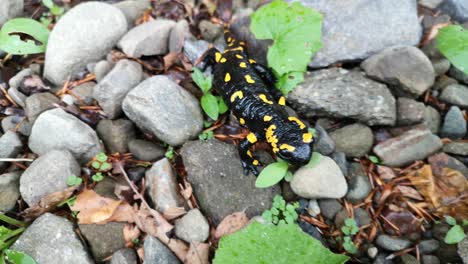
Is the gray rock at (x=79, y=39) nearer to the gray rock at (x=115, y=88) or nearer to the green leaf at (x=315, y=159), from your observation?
the gray rock at (x=115, y=88)

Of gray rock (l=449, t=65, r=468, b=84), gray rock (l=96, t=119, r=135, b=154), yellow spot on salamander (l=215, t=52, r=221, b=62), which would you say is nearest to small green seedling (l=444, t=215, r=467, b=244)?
gray rock (l=449, t=65, r=468, b=84)

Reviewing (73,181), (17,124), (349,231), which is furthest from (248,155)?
(17,124)

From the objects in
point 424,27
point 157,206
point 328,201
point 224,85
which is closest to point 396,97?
point 424,27

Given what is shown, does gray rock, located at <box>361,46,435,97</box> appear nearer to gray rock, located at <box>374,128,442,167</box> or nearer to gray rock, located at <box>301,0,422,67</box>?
gray rock, located at <box>301,0,422,67</box>

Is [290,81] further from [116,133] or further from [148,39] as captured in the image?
[116,133]

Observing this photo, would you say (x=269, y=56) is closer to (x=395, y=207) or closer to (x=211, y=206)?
(x=211, y=206)

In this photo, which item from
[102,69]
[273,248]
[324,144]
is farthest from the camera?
[102,69]
